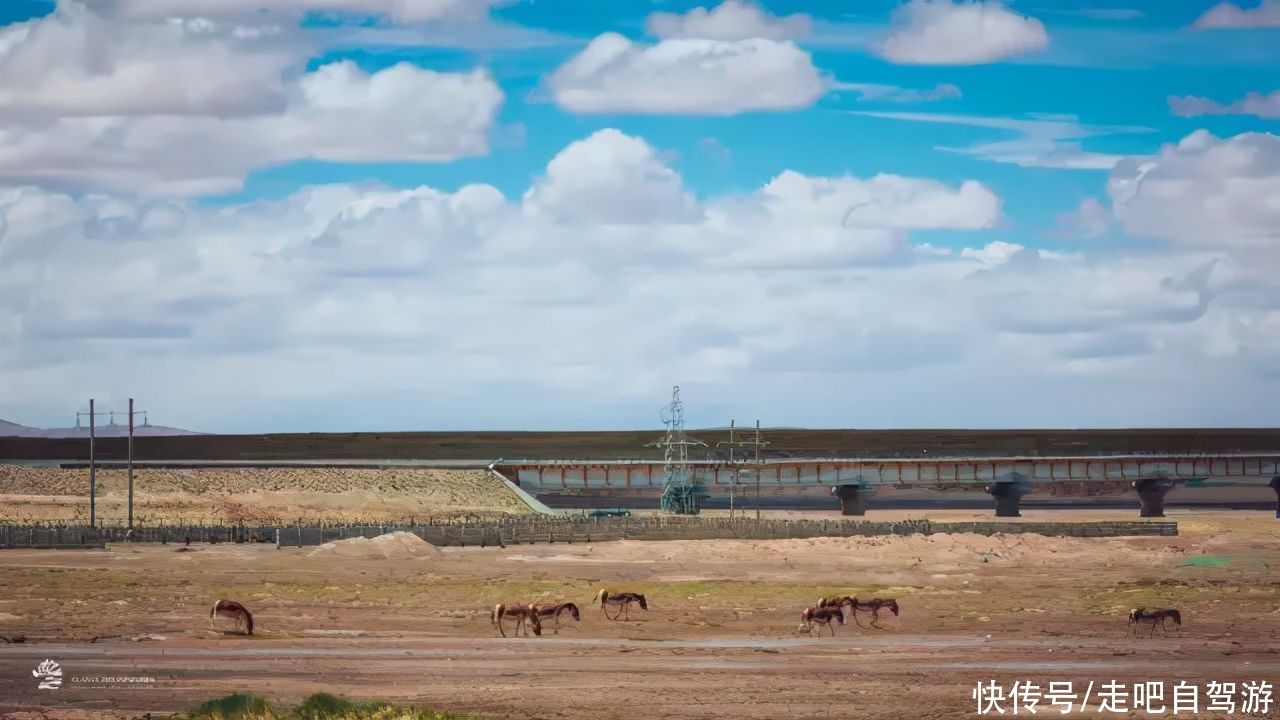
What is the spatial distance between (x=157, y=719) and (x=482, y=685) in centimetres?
791

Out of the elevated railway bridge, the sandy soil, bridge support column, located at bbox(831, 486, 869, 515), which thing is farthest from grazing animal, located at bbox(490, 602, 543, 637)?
bridge support column, located at bbox(831, 486, 869, 515)

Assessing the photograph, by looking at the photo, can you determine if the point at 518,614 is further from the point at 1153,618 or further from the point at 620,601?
the point at 1153,618

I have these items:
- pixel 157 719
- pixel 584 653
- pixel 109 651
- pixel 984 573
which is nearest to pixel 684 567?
pixel 984 573

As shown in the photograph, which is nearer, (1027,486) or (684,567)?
(684,567)

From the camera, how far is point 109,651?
38.9m

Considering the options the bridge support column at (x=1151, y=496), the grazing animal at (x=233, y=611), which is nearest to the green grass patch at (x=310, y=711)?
the grazing animal at (x=233, y=611)

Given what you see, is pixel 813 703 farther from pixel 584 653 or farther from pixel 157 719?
pixel 157 719

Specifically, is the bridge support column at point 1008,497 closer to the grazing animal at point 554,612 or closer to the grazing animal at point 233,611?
the grazing animal at point 554,612

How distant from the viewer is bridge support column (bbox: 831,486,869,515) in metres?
104

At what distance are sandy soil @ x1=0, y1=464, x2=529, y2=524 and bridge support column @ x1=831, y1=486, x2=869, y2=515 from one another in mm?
22650

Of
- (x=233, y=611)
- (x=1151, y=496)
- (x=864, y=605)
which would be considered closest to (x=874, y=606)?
(x=864, y=605)

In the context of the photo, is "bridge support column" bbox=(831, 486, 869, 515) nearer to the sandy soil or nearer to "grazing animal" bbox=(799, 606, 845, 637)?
the sandy soil

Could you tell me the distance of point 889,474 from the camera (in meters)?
108

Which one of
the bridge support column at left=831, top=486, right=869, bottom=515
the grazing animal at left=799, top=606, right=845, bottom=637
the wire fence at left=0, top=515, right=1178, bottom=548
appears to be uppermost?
the bridge support column at left=831, top=486, right=869, bottom=515
